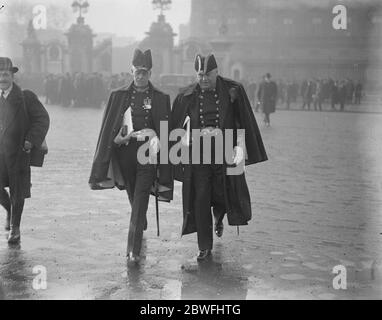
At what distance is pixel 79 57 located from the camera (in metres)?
46.0

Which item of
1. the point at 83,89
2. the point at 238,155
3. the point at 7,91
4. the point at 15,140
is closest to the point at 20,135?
the point at 15,140

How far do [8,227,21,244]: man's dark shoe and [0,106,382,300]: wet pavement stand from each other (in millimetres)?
101

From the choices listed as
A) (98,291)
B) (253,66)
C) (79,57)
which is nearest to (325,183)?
(98,291)

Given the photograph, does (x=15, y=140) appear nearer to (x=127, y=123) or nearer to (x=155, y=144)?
(x=127, y=123)

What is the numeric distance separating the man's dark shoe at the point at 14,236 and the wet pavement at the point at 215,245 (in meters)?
0.10

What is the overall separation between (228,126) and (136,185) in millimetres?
979

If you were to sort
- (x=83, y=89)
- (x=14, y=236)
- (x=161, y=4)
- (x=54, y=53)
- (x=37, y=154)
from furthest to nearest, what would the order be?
1. (x=54, y=53)
2. (x=161, y=4)
3. (x=83, y=89)
4. (x=37, y=154)
5. (x=14, y=236)

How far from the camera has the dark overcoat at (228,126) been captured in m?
6.22

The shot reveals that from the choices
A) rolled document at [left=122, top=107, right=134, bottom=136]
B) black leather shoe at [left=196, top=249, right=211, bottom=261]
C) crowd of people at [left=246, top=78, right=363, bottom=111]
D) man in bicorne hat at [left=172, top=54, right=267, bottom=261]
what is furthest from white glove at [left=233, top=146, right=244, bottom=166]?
crowd of people at [left=246, top=78, right=363, bottom=111]

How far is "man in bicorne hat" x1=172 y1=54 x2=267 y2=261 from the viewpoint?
617 centimetres

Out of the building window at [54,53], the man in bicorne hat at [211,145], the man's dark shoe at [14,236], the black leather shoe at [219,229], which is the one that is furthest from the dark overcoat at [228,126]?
the building window at [54,53]

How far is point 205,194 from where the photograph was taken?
245 inches

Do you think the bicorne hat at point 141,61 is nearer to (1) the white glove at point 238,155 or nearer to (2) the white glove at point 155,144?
(2) the white glove at point 155,144

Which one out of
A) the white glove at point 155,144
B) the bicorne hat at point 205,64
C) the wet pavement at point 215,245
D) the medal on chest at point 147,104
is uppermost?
the bicorne hat at point 205,64
